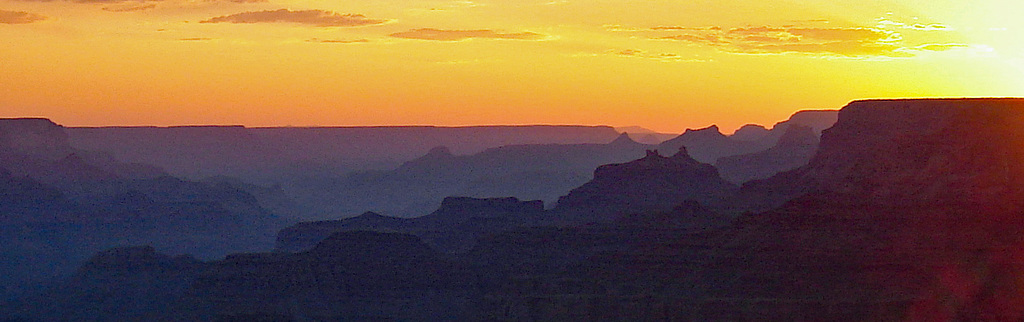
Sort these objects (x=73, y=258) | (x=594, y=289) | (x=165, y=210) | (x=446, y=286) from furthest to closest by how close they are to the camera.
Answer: (x=165, y=210), (x=73, y=258), (x=446, y=286), (x=594, y=289)

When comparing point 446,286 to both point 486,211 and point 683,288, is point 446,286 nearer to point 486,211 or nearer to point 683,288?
point 683,288

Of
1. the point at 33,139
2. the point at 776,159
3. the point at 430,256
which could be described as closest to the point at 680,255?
the point at 430,256

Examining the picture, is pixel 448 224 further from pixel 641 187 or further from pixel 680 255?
pixel 680 255

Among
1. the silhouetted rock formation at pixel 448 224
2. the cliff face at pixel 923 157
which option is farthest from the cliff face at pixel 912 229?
the silhouetted rock formation at pixel 448 224

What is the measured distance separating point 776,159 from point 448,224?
4585 centimetres

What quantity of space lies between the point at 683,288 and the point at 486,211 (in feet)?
143

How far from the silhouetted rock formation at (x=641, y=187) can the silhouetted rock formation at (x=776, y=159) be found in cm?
1784

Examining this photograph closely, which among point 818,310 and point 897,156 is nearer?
point 818,310

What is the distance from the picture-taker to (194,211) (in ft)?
534

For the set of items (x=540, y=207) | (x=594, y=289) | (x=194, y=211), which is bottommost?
(x=194, y=211)

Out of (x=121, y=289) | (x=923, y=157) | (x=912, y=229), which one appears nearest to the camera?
(x=912, y=229)

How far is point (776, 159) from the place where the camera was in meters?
160

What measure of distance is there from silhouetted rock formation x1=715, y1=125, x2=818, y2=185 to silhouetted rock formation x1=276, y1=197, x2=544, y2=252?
93.1 ft

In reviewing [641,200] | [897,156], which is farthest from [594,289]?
[641,200]
